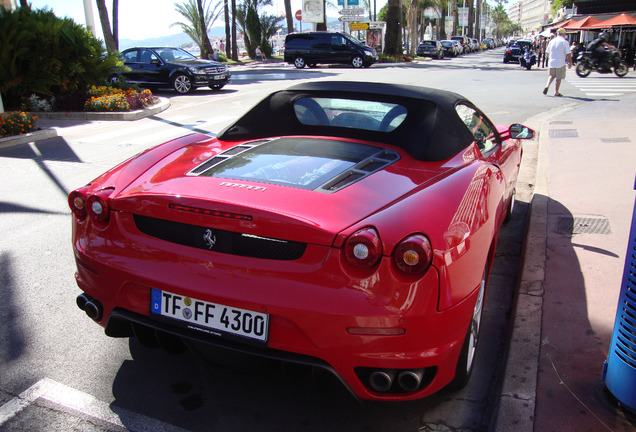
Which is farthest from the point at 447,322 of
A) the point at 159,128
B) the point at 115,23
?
the point at 115,23

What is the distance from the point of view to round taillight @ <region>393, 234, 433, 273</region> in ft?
7.18

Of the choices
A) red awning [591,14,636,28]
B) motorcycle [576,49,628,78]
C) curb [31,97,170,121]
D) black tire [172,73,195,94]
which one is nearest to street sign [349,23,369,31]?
red awning [591,14,636,28]

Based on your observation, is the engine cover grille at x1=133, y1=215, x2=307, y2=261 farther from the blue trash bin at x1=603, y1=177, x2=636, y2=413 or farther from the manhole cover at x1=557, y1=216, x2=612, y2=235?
the manhole cover at x1=557, y1=216, x2=612, y2=235

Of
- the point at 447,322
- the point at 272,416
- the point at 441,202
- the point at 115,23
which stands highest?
the point at 115,23

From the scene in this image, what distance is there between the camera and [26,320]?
11.5 feet

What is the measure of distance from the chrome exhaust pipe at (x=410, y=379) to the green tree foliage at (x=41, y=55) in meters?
14.3

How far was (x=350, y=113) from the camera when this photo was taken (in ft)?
12.0

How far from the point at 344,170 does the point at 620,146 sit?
24.2 ft

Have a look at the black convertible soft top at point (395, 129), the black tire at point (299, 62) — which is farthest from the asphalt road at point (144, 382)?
the black tire at point (299, 62)

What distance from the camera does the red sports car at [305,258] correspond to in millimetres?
2195

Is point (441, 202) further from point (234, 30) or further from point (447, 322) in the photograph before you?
point (234, 30)

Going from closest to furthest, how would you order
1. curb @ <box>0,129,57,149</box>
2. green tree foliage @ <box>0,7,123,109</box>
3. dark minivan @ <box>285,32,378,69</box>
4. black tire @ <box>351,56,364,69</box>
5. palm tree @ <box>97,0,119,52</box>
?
curb @ <box>0,129,57,149</box> < green tree foliage @ <box>0,7,123,109</box> < palm tree @ <box>97,0,119,52</box> < dark minivan @ <box>285,32,378,69</box> < black tire @ <box>351,56,364,69</box>

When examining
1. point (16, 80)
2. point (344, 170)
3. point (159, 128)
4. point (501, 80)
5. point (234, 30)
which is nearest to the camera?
point (344, 170)

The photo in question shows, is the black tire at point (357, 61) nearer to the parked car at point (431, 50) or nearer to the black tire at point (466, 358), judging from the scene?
the parked car at point (431, 50)
